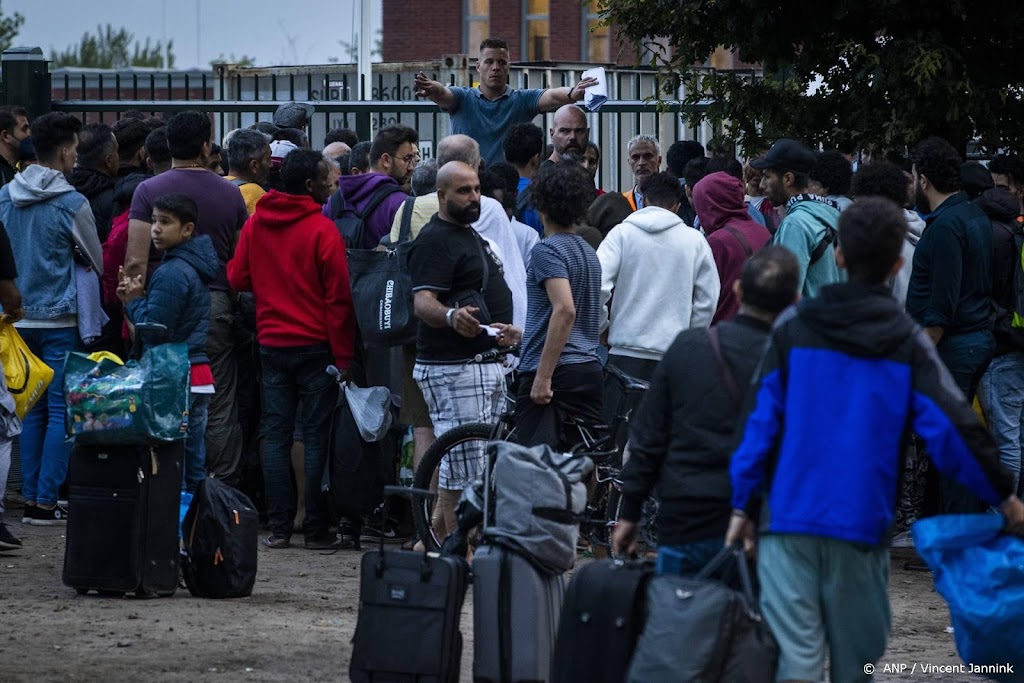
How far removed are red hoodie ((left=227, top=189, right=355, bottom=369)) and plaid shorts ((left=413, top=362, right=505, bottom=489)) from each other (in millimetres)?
837

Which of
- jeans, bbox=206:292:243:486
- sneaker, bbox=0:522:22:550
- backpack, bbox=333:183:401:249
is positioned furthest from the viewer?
backpack, bbox=333:183:401:249

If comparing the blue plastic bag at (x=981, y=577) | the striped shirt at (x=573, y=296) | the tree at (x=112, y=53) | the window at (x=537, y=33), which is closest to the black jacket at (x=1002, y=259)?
the striped shirt at (x=573, y=296)

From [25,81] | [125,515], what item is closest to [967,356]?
[125,515]

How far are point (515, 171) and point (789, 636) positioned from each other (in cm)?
552

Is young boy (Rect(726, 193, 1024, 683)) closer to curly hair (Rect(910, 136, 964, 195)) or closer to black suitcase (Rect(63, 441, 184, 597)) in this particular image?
black suitcase (Rect(63, 441, 184, 597))

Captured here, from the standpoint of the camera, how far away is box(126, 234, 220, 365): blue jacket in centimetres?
823

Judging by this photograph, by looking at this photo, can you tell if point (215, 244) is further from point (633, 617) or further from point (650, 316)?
point (633, 617)

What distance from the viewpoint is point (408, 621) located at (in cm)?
586

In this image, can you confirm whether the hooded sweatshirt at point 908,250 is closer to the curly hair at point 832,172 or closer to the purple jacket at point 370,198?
the curly hair at point 832,172

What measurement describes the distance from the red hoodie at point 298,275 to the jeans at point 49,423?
1.44m

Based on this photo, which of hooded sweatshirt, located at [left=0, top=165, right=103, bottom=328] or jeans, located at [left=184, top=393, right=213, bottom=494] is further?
hooded sweatshirt, located at [left=0, top=165, right=103, bottom=328]

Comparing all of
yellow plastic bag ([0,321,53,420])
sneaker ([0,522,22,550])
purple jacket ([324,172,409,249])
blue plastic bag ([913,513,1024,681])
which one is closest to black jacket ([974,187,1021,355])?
purple jacket ([324,172,409,249])

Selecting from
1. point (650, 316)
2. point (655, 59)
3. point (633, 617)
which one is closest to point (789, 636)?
point (633, 617)

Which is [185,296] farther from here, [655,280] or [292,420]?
[655,280]
